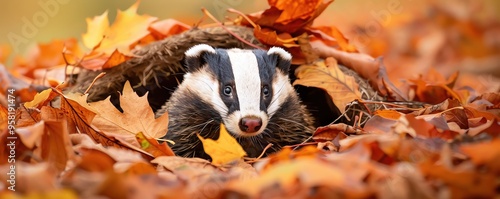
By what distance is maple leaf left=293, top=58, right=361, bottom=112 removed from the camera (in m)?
3.31

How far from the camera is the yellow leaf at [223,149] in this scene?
7.91 feet

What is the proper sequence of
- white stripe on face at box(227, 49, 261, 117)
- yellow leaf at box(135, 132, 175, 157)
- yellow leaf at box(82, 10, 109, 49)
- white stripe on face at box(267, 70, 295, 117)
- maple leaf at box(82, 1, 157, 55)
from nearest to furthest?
yellow leaf at box(135, 132, 175, 157)
white stripe on face at box(227, 49, 261, 117)
white stripe on face at box(267, 70, 295, 117)
maple leaf at box(82, 1, 157, 55)
yellow leaf at box(82, 10, 109, 49)

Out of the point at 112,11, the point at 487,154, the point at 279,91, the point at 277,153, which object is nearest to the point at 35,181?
the point at 277,153

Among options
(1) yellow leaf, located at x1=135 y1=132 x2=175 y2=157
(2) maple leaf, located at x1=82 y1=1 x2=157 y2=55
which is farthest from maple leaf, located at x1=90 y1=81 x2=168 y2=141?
(2) maple leaf, located at x1=82 y1=1 x2=157 y2=55

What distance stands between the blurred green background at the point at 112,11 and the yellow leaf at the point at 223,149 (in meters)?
5.77

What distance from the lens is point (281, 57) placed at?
3227 millimetres

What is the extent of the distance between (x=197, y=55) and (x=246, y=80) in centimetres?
37

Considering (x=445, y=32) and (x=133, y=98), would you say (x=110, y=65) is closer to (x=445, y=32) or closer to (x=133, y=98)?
(x=133, y=98)

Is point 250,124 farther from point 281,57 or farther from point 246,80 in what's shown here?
point 281,57

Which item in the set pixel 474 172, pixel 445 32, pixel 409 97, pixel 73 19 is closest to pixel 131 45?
pixel 409 97

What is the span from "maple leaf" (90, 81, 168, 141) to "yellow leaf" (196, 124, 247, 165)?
426mm

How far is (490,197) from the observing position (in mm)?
1757

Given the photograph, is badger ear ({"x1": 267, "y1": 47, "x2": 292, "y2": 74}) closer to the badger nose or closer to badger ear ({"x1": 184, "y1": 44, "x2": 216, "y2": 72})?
badger ear ({"x1": 184, "y1": 44, "x2": 216, "y2": 72})

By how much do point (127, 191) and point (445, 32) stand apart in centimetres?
559
